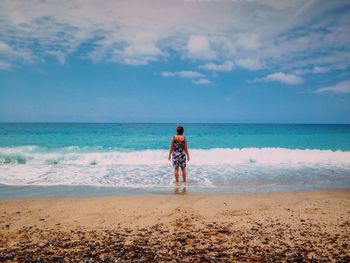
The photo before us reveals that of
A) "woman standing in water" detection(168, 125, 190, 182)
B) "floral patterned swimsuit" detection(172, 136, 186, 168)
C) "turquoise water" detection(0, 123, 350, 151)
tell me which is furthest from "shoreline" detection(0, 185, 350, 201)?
"turquoise water" detection(0, 123, 350, 151)

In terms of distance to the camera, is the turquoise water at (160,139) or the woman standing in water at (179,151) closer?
the woman standing in water at (179,151)

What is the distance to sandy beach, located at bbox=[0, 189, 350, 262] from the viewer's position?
3.40m

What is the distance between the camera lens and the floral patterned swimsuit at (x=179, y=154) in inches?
347

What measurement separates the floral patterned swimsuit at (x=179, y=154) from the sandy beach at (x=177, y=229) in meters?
2.09

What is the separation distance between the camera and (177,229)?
4355 mm

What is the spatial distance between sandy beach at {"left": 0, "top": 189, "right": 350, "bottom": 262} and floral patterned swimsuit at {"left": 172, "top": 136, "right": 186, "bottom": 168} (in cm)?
209

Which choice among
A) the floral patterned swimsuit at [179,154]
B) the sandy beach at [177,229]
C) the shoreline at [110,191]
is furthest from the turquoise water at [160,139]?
the sandy beach at [177,229]

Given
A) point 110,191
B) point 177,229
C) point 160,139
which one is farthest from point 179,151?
point 160,139

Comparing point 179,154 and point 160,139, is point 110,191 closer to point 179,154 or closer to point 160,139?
point 179,154

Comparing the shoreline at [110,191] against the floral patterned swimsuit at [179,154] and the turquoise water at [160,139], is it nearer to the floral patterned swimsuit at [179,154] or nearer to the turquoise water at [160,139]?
the floral patterned swimsuit at [179,154]

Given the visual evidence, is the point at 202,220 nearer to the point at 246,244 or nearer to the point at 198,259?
the point at 246,244

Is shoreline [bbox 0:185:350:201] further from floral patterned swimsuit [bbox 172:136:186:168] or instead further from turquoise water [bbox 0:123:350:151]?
turquoise water [bbox 0:123:350:151]

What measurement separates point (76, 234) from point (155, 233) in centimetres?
122

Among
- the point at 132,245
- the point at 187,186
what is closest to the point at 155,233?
the point at 132,245
